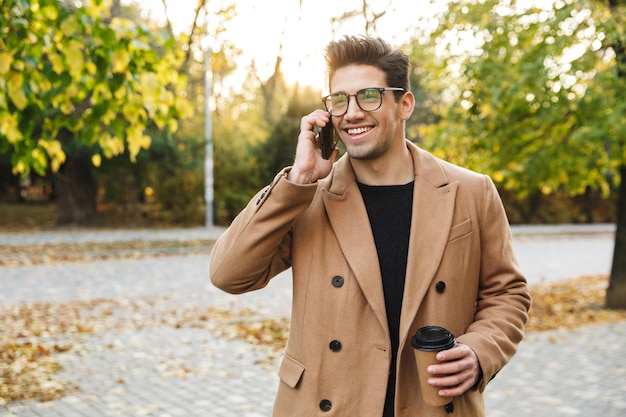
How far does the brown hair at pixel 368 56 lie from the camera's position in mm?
2322

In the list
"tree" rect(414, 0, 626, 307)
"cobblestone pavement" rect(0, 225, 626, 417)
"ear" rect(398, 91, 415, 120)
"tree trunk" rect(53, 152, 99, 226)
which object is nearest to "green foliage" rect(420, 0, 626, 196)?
"tree" rect(414, 0, 626, 307)

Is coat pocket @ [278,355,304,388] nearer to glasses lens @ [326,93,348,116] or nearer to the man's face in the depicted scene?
the man's face

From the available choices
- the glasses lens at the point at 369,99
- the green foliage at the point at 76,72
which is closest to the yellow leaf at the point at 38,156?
the green foliage at the point at 76,72

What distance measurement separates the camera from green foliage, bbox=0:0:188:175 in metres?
5.26

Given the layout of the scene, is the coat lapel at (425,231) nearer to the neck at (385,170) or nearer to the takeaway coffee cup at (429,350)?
the neck at (385,170)

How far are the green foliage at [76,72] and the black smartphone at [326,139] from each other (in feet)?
10.7

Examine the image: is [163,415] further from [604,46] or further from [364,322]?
[604,46]

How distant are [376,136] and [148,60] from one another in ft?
12.7

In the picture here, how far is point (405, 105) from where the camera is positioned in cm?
245

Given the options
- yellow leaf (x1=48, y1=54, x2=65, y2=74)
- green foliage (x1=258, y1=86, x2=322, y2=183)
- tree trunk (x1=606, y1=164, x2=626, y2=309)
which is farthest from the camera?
green foliage (x1=258, y1=86, x2=322, y2=183)

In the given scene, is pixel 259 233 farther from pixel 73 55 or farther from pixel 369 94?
pixel 73 55


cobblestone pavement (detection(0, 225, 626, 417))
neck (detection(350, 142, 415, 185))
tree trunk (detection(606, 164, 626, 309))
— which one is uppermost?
neck (detection(350, 142, 415, 185))

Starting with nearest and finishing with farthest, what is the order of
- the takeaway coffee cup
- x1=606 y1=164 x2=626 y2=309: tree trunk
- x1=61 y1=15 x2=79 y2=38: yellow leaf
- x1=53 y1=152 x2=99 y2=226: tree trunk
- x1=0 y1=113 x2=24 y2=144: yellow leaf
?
the takeaway coffee cup, x1=61 y1=15 x2=79 y2=38: yellow leaf, x1=0 y1=113 x2=24 y2=144: yellow leaf, x1=606 y1=164 x2=626 y2=309: tree trunk, x1=53 y1=152 x2=99 y2=226: tree trunk

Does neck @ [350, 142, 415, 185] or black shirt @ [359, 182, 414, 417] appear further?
neck @ [350, 142, 415, 185]
